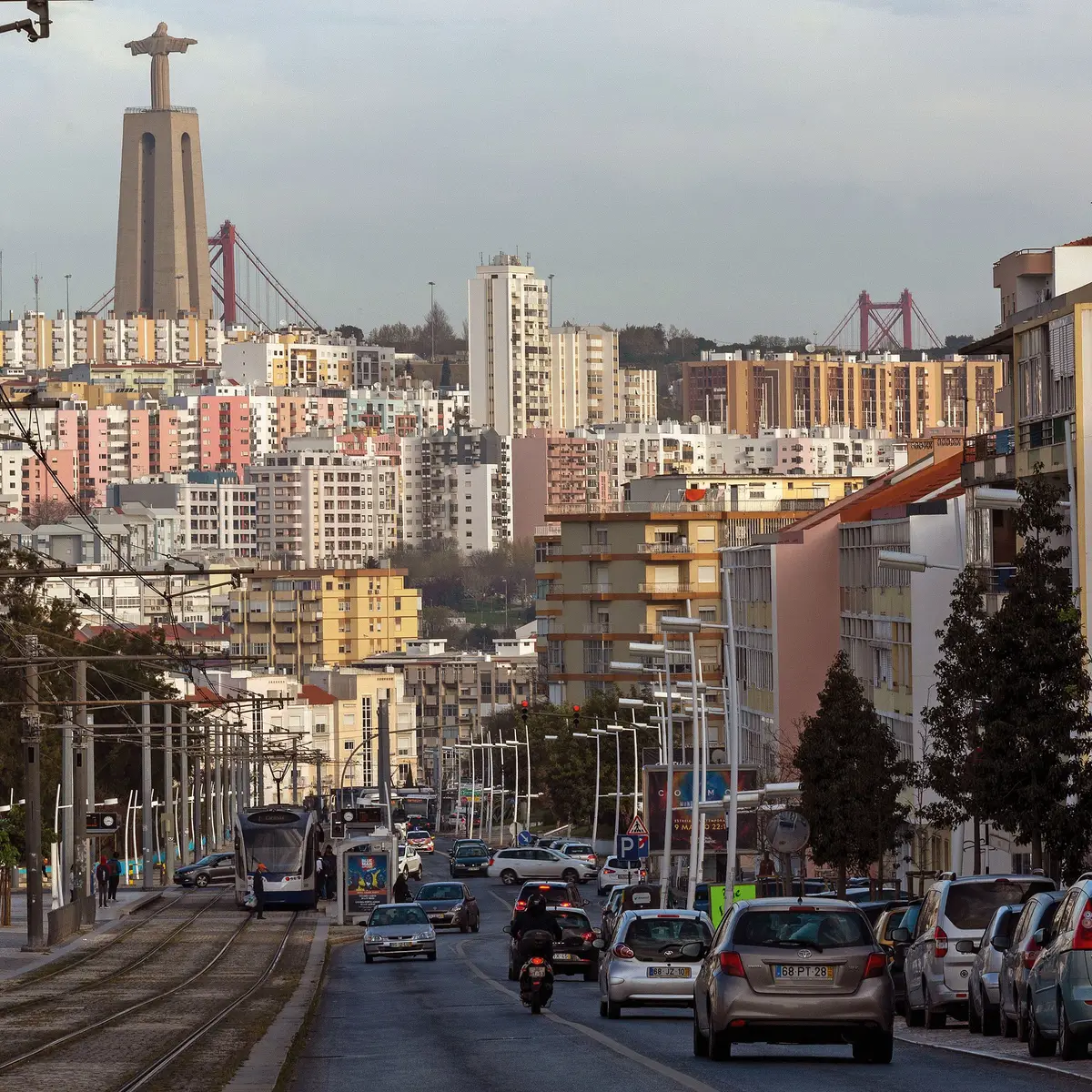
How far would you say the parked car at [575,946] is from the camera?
4144cm

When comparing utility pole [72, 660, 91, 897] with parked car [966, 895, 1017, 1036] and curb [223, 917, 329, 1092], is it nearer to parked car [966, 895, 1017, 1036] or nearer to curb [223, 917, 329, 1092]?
curb [223, 917, 329, 1092]

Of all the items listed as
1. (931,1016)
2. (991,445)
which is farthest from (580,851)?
(931,1016)

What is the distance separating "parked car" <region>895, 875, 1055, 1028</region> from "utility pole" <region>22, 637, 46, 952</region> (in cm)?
2122

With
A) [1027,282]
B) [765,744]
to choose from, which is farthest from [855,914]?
[765,744]

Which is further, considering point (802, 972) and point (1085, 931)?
point (802, 972)

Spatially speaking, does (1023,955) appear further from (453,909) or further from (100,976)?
(453,909)

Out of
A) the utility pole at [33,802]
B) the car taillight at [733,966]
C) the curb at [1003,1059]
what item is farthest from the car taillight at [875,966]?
the utility pole at [33,802]

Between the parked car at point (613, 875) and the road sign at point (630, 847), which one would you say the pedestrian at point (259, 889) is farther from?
the parked car at point (613, 875)

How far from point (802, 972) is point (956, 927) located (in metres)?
6.19

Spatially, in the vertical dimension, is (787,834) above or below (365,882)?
above

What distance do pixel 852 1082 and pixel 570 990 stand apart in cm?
1980

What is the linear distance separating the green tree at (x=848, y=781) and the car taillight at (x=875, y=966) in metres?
32.2

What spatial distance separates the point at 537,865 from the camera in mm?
91438

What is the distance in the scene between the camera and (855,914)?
2058 centimetres
